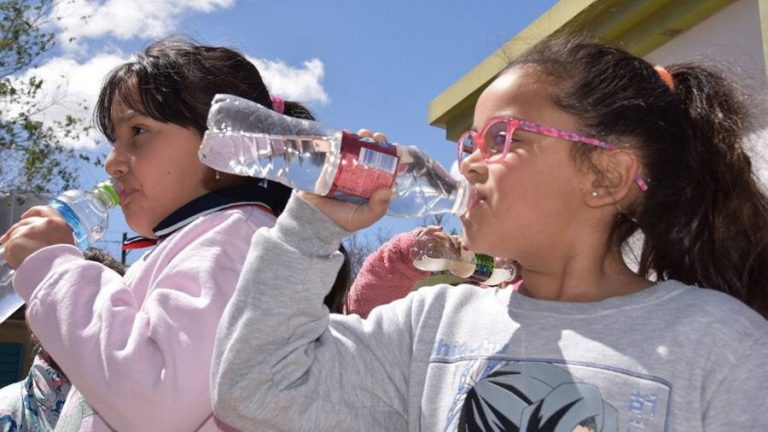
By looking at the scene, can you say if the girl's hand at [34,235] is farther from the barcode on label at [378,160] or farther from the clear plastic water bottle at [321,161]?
the barcode on label at [378,160]

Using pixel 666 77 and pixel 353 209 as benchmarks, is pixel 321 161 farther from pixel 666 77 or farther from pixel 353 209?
pixel 666 77

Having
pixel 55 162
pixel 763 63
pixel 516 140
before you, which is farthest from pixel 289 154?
pixel 55 162

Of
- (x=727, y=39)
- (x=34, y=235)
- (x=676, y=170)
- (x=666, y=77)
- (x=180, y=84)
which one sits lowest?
(x=34, y=235)

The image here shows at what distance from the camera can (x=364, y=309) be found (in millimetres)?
3191

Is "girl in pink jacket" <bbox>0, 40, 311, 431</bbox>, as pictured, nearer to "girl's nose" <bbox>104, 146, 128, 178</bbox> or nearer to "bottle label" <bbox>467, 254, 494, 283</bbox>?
"girl's nose" <bbox>104, 146, 128, 178</bbox>

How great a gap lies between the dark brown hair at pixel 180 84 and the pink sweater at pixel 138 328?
1.48ft

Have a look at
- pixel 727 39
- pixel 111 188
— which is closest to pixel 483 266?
pixel 111 188

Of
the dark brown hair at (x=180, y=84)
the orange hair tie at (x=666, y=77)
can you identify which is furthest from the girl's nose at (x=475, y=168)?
the dark brown hair at (x=180, y=84)

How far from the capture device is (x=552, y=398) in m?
1.73

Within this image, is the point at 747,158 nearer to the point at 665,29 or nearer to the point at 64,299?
the point at 64,299

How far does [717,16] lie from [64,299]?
4802 millimetres

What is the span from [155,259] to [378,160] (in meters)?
0.67

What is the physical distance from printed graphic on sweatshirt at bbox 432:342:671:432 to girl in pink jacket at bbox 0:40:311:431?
1.92 feet

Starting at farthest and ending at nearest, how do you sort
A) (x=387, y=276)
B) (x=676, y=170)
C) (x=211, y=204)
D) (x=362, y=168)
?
1. (x=387, y=276)
2. (x=211, y=204)
3. (x=676, y=170)
4. (x=362, y=168)
